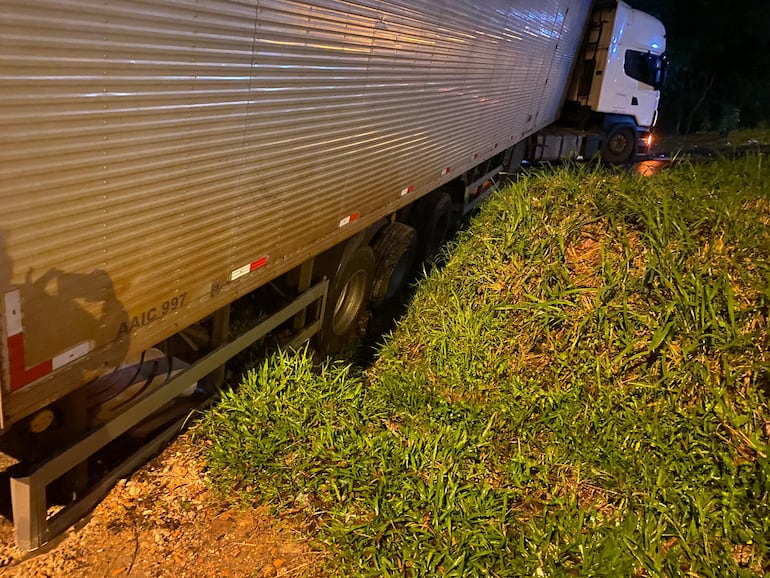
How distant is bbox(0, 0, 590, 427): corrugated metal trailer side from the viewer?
198 centimetres

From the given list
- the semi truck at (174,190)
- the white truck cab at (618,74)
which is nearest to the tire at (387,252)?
the semi truck at (174,190)

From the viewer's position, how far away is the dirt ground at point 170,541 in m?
2.81

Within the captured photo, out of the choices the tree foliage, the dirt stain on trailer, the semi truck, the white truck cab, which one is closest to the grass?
the semi truck

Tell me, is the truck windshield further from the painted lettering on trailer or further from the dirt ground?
the dirt ground

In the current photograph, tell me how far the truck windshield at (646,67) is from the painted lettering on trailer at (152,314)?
41.0 feet

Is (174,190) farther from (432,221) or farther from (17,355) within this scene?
(432,221)

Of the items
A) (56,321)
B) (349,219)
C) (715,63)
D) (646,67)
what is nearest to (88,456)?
(56,321)

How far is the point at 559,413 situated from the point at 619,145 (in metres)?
12.3

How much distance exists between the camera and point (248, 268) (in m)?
3.44

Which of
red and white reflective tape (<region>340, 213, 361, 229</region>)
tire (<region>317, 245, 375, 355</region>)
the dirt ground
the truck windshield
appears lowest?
the dirt ground

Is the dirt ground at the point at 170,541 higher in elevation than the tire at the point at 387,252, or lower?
lower

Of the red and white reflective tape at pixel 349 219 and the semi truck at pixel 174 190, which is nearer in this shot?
the semi truck at pixel 174 190

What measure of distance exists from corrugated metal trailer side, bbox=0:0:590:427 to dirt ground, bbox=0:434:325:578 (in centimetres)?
98

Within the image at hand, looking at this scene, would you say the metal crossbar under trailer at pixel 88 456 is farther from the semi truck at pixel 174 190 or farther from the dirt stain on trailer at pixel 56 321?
the dirt stain on trailer at pixel 56 321
